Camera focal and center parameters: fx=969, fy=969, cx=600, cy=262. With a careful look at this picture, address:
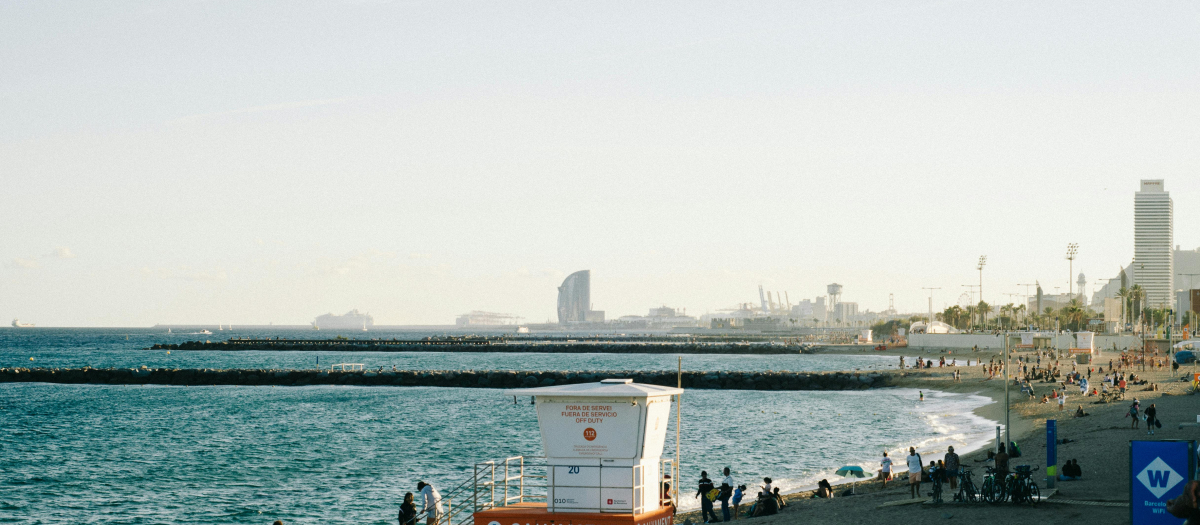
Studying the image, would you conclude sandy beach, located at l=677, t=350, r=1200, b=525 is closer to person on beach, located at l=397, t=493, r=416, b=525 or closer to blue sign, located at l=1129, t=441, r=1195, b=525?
blue sign, located at l=1129, t=441, r=1195, b=525

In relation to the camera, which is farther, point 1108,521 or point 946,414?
point 946,414

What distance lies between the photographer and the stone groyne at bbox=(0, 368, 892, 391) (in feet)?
275

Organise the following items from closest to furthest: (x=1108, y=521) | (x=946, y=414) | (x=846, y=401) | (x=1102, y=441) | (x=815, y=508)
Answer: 1. (x=1108, y=521)
2. (x=815, y=508)
3. (x=1102, y=441)
4. (x=946, y=414)
5. (x=846, y=401)

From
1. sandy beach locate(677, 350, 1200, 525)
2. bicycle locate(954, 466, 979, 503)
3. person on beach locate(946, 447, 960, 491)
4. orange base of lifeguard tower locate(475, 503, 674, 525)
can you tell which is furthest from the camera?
person on beach locate(946, 447, 960, 491)

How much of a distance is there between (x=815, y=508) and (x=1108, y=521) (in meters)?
8.15

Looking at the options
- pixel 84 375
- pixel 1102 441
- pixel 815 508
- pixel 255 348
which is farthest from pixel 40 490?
pixel 255 348

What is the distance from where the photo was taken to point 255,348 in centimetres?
17962

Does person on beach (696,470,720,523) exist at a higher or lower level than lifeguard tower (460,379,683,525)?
lower

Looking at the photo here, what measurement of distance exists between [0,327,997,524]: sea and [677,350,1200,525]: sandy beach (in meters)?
3.33

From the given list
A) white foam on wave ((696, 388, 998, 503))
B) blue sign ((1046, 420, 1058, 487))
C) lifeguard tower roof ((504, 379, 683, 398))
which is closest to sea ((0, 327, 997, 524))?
white foam on wave ((696, 388, 998, 503))

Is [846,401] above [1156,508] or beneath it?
beneath

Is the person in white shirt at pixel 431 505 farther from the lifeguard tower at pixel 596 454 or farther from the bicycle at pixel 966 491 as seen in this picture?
the bicycle at pixel 966 491

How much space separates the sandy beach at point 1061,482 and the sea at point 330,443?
333 cm

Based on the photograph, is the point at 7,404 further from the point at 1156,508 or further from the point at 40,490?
the point at 1156,508
